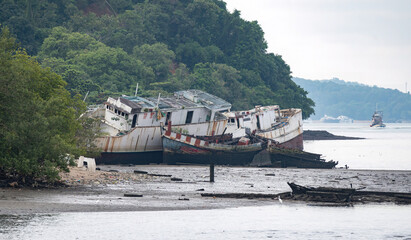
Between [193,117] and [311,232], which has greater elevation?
[193,117]

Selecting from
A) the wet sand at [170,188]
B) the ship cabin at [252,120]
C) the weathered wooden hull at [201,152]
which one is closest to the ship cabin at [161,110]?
the ship cabin at [252,120]

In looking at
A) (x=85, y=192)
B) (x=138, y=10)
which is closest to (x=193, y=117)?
(x=85, y=192)

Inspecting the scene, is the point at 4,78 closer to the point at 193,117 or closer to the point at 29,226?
the point at 29,226

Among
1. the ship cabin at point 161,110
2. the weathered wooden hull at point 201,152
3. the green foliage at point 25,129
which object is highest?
the ship cabin at point 161,110

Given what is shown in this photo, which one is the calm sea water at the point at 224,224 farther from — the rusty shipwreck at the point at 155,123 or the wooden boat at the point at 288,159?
the wooden boat at the point at 288,159

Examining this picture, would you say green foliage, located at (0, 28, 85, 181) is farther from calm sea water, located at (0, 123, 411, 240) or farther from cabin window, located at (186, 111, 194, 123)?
cabin window, located at (186, 111, 194, 123)

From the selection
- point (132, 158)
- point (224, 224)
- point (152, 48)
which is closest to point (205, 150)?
point (132, 158)

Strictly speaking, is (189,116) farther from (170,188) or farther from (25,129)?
(25,129)

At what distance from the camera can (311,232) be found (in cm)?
2591

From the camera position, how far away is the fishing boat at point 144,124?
2331 inches

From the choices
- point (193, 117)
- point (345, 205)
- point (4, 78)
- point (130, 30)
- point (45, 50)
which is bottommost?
point (345, 205)

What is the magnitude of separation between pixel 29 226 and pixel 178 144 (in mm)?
37866

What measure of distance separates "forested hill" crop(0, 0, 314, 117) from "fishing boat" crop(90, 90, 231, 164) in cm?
2319

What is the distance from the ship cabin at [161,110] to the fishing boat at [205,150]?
9.63ft
